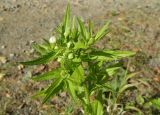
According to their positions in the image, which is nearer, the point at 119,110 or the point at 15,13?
the point at 119,110

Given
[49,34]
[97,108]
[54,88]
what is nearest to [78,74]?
[54,88]

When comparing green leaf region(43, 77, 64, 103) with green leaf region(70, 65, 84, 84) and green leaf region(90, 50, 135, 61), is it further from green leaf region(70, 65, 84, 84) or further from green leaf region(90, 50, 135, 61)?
green leaf region(90, 50, 135, 61)

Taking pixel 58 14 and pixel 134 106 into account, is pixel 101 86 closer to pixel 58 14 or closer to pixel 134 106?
pixel 134 106

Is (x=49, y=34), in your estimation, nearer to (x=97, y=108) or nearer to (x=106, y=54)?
(x=97, y=108)

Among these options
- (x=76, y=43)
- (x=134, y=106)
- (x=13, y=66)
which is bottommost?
(x=134, y=106)

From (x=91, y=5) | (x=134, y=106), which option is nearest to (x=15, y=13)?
(x=91, y=5)

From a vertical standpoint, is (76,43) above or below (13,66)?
above
